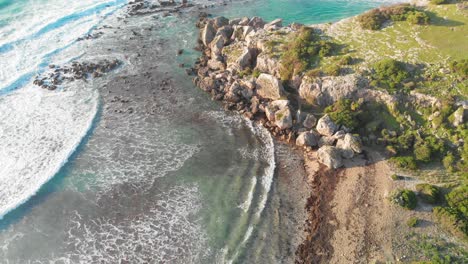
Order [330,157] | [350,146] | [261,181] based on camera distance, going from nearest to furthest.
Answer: [261,181], [330,157], [350,146]

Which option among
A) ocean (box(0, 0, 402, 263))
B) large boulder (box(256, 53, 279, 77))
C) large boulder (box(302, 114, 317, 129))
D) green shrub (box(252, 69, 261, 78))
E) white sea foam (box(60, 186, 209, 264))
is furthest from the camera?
green shrub (box(252, 69, 261, 78))

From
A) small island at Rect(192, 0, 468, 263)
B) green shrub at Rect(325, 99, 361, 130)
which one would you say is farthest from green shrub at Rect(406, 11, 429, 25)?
green shrub at Rect(325, 99, 361, 130)

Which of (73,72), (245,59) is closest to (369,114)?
(245,59)

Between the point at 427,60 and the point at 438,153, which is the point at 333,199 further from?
the point at 427,60

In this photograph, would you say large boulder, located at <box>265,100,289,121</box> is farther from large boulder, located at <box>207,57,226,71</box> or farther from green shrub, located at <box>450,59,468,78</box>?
green shrub, located at <box>450,59,468,78</box>

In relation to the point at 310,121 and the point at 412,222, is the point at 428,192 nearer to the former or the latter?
the point at 412,222

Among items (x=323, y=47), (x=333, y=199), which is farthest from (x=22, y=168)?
(x=323, y=47)
